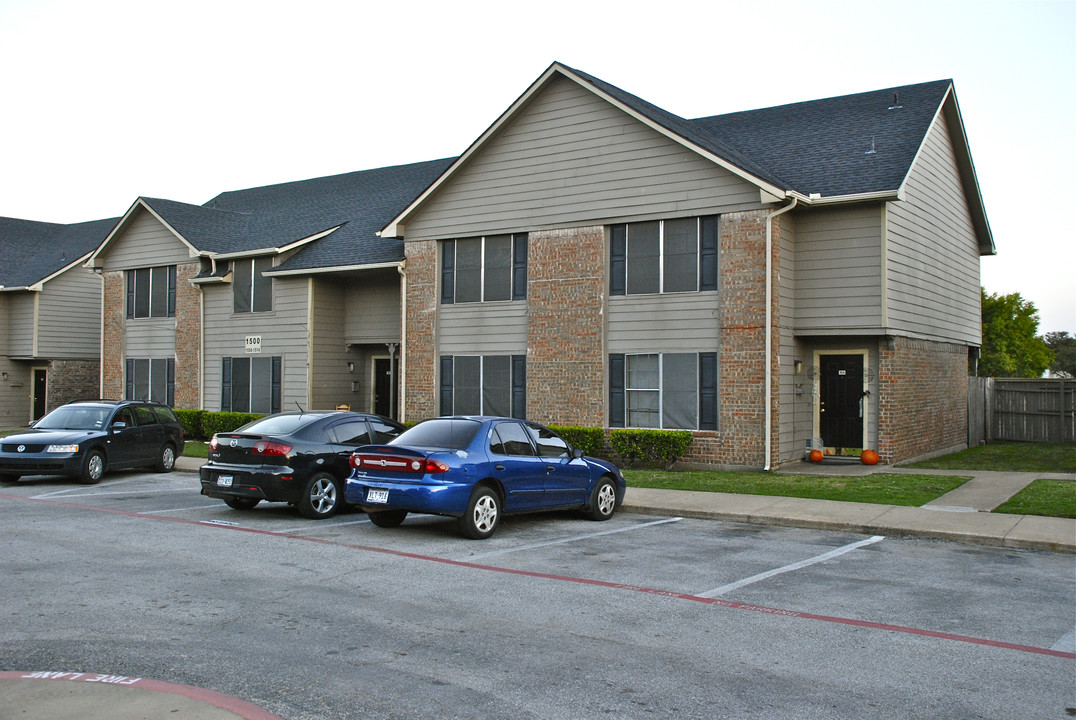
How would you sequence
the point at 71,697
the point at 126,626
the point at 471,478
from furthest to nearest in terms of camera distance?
the point at 471,478 → the point at 126,626 → the point at 71,697

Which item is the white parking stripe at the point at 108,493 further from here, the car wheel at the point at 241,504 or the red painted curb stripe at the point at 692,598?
the red painted curb stripe at the point at 692,598

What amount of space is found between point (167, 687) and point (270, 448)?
7.06 m

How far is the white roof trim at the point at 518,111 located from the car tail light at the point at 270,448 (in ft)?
33.0

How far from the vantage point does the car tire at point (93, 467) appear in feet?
54.9

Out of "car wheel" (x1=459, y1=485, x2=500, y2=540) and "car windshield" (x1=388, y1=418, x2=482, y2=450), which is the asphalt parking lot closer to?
"car wheel" (x1=459, y1=485, x2=500, y2=540)

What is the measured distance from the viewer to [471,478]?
10.8m

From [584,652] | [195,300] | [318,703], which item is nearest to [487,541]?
[584,652]

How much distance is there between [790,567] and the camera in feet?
31.2

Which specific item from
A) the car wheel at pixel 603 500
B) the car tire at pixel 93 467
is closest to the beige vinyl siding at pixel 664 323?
the car wheel at pixel 603 500

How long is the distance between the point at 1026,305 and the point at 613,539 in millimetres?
47075

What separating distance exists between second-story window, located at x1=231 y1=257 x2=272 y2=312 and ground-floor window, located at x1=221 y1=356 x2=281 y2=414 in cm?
151

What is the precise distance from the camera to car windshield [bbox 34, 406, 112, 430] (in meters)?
17.5

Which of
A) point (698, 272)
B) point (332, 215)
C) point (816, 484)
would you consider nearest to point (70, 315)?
point (332, 215)

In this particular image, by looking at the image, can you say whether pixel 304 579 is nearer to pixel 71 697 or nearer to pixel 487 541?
pixel 487 541
